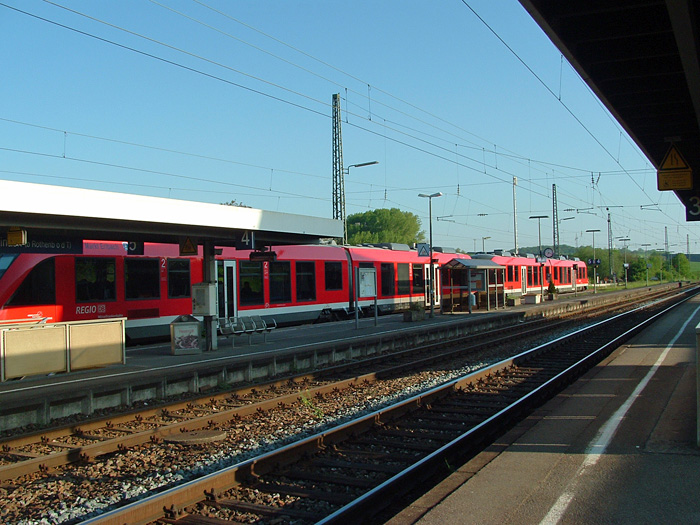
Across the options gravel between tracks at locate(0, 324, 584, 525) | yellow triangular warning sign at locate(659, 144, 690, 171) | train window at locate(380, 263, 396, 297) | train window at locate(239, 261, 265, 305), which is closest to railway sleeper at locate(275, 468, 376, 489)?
gravel between tracks at locate(0, 324, 584, 525)

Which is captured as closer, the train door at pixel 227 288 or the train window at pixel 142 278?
the train window at pixel 142 278

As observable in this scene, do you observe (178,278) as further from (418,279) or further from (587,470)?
(418,279)

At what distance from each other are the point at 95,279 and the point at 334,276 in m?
10.3

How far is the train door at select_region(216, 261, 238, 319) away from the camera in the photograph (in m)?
19.1

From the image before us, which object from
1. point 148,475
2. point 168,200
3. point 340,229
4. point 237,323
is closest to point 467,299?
point 340,229

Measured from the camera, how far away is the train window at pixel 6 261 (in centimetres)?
1433

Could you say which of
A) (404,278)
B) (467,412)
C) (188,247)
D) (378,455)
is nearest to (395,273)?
(404,278)

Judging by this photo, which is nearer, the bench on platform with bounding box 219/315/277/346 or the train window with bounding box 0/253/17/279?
the train window with bounding box 0/253/17/279

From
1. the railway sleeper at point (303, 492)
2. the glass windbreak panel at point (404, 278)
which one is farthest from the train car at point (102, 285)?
the glass windbreak panel at point (404, 278)

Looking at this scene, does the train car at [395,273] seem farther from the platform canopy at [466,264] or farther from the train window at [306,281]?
the train window at [306,281]

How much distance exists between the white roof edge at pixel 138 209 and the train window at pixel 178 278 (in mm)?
4249

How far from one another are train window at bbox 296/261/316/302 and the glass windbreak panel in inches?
257

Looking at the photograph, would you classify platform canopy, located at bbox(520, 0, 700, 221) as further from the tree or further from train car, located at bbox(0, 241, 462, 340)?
→ the tree

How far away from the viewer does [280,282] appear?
21.4 meters
